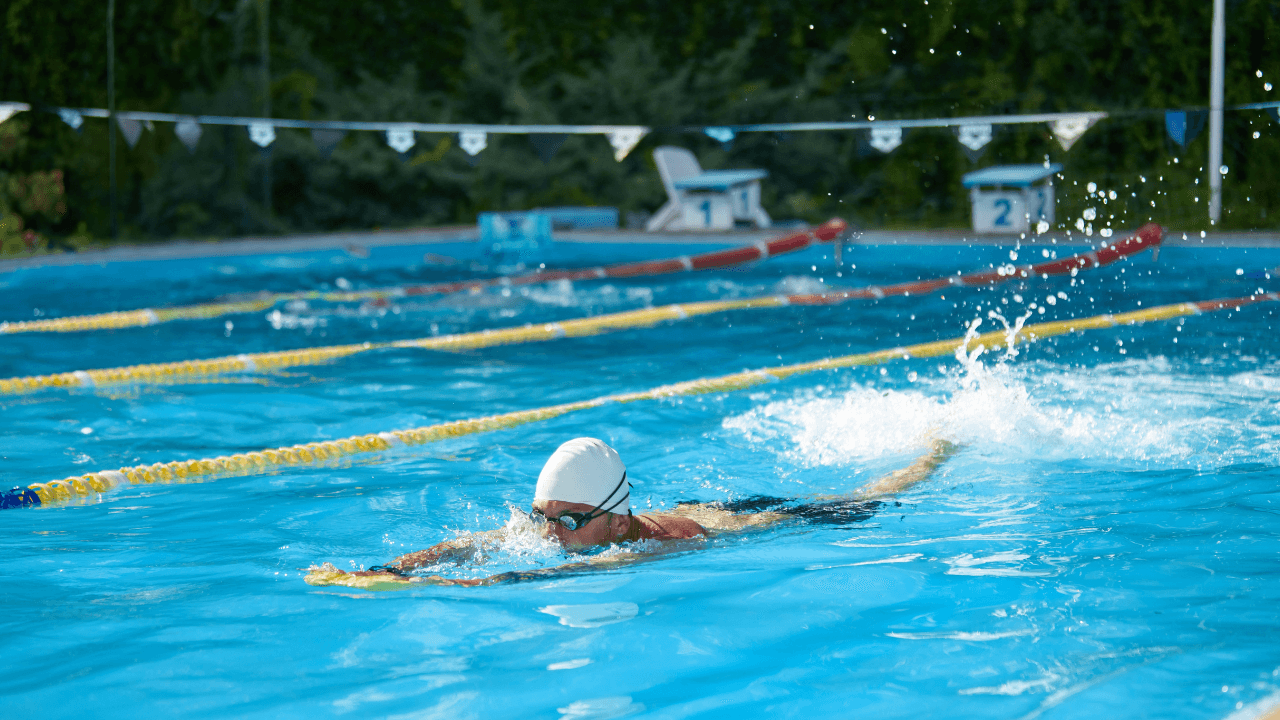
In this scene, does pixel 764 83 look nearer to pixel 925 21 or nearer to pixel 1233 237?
pixel 925 21

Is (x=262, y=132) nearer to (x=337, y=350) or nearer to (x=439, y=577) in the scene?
(x=337, y=350)

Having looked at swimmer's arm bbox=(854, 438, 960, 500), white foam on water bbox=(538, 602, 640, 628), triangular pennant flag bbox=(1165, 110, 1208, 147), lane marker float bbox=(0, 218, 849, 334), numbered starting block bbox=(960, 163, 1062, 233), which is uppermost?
triangular pennant flag bbox=(1165, 110, 1208, 147)

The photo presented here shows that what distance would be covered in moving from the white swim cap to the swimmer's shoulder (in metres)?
0.31

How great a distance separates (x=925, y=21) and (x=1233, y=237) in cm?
680

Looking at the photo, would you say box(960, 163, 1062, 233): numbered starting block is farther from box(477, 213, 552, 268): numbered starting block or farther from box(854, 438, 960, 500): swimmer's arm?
box(854, 438, 960, 500): swimmer's arm

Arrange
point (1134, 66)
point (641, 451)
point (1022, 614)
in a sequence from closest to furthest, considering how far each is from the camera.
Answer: point (1022, 614), point (641, 451), point (1134, 66)

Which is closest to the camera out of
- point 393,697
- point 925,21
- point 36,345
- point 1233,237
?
point 393,697

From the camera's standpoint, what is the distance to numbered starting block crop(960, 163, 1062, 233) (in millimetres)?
15086

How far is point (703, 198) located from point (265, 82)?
6580 millimetres

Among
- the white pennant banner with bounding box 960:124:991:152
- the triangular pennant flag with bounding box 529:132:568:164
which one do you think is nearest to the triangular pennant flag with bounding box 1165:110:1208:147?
the white pennant banner with bounding box 960:124:991:152

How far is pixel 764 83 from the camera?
19844 millimetres

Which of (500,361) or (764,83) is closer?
(500,361)

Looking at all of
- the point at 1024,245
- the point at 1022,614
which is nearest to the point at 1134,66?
the point at 1024,245

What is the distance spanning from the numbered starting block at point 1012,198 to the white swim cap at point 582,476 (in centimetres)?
1207
